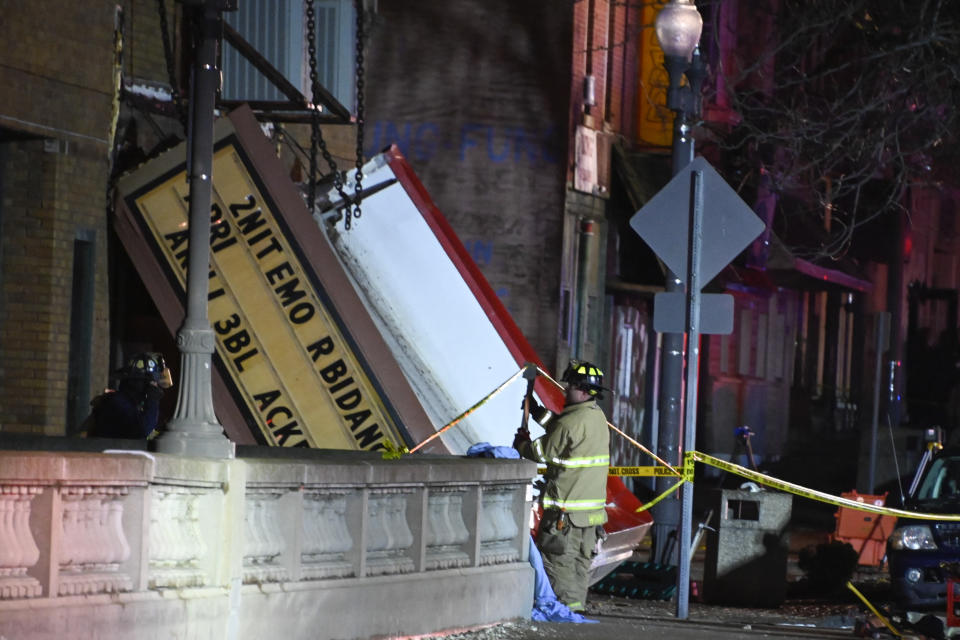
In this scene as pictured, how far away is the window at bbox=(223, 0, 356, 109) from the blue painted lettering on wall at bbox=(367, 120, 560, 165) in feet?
9.72

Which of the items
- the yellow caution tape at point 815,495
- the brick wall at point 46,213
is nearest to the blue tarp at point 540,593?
the yellow caution tape at point 815,495

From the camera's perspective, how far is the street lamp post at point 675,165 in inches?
583

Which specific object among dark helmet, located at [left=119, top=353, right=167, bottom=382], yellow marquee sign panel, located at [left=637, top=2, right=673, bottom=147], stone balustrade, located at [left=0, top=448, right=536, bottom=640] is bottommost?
stone balustrade, located at [left=0, top=448, right=536, bottom=640]

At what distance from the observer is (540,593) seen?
38.0ft

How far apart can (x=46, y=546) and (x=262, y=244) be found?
8.26 metres

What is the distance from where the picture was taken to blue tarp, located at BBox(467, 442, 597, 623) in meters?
11.4

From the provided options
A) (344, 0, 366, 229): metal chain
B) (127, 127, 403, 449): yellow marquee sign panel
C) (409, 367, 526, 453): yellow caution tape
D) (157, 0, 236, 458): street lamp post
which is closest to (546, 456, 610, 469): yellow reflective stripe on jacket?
(409, 367, 526, 453): yellow caution tape

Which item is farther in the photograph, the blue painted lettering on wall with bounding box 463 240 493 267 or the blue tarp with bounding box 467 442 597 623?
the blue painted lettering on wall with bounding box 463 240 493 267

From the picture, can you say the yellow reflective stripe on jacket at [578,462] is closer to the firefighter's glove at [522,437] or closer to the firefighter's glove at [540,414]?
the firefighter's glove at [540,414]

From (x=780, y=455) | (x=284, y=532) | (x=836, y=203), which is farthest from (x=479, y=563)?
(x=836, y=203)

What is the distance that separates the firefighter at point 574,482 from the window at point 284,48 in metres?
6.61

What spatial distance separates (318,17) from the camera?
60.2 feet

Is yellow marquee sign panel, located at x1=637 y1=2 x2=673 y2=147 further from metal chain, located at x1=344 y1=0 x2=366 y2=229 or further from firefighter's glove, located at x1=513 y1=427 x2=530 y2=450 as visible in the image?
firefighter's glove, located at x1=513 y1=427 x2=530 y2=450

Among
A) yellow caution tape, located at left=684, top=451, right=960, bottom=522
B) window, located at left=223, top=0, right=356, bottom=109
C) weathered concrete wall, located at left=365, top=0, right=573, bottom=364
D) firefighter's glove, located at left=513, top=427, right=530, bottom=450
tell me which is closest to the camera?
firefighter's glove, located at left=513, top=427, right=530, bottom=450
